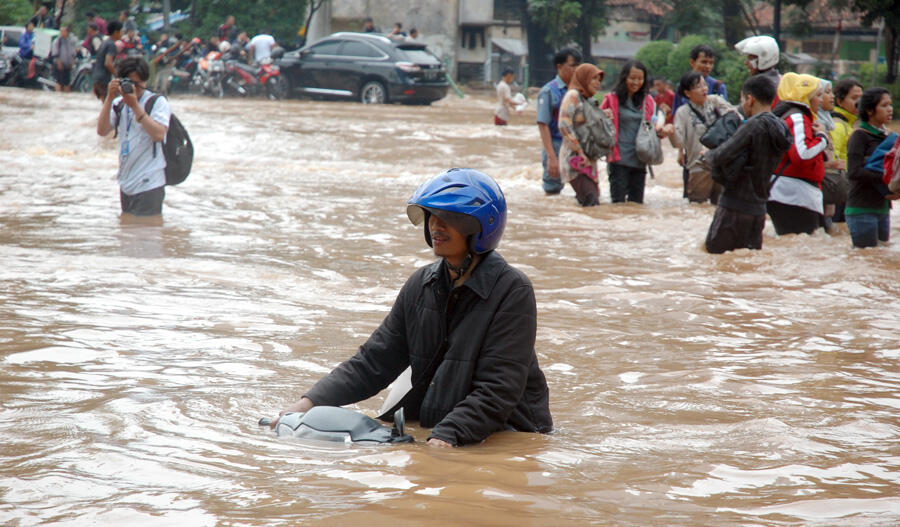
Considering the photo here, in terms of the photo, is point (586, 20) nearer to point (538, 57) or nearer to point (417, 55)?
point (538, 57)

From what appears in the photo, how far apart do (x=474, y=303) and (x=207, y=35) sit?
3818cm

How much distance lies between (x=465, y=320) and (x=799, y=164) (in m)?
5.29

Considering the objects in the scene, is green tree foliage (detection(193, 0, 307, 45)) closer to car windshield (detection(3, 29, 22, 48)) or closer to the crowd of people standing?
car windshield (detection(3, 29, 22, 48))

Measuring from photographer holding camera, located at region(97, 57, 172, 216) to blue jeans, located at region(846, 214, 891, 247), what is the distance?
18.6 feet

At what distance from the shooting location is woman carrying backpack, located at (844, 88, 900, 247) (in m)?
8.15

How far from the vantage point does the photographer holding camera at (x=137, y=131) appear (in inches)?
351

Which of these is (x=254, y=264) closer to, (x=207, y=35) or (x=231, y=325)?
(x=231, y=325)

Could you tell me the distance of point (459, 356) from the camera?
369 cm

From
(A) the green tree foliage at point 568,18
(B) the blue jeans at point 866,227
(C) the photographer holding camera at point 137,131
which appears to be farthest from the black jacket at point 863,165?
(A) the green tree foliage at point 568,18

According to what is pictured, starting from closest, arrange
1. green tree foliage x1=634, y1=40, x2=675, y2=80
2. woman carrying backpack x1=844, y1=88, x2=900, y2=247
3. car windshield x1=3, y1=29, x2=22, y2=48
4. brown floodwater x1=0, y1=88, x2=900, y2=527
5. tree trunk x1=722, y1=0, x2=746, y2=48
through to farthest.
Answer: brown floodwater x1=0, y1=88, x2=900, y2=527 → woman carrying backpack x1=844, y1=88, x2=900, y2=247 → tree trunk x1=722, y1=0, x2=746, y2=48 → car windshield x1=3, y1=29, x2=22, y2=48 → green tree foliage x1=634, y1=40, x2=675, y2=80

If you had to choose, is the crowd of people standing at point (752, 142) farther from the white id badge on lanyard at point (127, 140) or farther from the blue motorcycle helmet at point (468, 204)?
the blue motorcycle helmet at point (468, 204)

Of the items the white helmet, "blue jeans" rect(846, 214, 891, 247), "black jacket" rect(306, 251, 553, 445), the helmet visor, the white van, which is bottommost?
"blue jeans" rect(846, 214, 891, 247)

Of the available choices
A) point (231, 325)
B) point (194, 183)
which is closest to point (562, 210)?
point (194, 183)

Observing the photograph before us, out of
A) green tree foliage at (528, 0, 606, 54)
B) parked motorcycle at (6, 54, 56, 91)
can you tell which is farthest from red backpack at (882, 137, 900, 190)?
green tree foliage at (528, 0, 606, 54)
